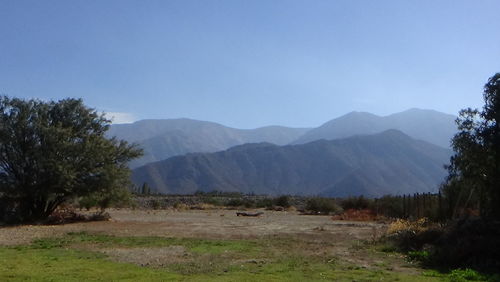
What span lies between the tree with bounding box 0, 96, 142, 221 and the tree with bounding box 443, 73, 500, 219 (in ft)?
63.7

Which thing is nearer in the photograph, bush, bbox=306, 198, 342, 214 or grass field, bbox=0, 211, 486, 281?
grass field, bbox=0, 211, 486, 281

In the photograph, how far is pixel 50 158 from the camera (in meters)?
29.2

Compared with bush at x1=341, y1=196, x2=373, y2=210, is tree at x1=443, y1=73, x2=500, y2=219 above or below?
above

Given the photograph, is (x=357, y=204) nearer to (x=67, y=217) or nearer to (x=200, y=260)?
(x=67, y=217)

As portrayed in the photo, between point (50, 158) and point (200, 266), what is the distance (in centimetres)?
1909

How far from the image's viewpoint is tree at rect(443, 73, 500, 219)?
2069cm

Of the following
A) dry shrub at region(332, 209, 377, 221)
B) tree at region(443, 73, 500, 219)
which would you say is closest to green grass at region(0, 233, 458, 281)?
tree at region(443, 73, 500, 219)

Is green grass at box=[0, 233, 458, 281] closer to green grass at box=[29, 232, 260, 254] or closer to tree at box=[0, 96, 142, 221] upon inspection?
green grass at box=[29, 232, 260, 254]

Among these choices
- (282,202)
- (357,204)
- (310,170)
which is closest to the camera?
(357,204)

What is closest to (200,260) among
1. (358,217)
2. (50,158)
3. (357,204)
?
(50,158)

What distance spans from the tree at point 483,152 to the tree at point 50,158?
1940 cm

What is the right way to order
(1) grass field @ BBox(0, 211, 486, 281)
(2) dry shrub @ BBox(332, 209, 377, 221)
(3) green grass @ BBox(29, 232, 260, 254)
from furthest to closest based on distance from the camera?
1. (2) dry shrub @ BBox(332, 209, 377, 221)
2. (3) green grass @ BBox(29, 232, 260, 254)
3. (1) grass field @ BBox(0, 211, 486, 281)

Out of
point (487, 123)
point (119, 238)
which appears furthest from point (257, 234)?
point (487, 123)

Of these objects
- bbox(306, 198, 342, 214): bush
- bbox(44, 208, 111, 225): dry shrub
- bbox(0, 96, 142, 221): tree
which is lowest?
bbox(44, 208, 111, 225): dry shrub
